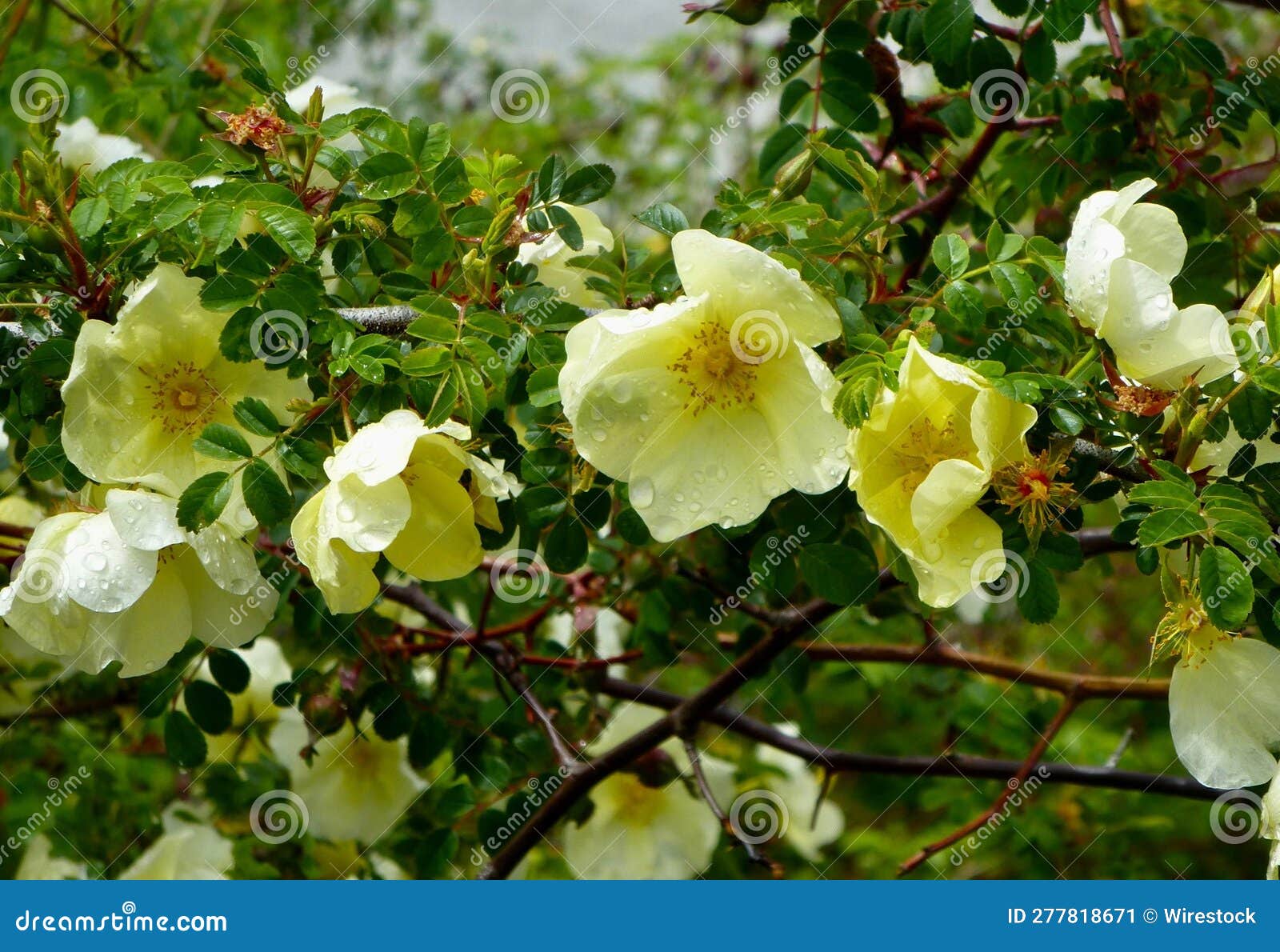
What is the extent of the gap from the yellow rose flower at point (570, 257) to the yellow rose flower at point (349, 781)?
3.29 feet

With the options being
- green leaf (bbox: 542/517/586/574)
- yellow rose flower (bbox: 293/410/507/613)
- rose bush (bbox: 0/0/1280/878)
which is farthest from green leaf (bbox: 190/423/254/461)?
green leaf (bbox: 542/517/586/574)

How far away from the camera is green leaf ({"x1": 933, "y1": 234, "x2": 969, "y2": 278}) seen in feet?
4.34

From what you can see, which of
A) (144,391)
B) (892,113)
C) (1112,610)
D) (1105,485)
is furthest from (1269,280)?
(1112,610)

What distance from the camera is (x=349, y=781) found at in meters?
2.29

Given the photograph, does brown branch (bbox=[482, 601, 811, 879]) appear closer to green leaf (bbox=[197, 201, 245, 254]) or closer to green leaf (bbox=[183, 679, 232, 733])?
green leaf (bbox=[183, 679, 232, 733])

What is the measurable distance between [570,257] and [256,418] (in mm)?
423

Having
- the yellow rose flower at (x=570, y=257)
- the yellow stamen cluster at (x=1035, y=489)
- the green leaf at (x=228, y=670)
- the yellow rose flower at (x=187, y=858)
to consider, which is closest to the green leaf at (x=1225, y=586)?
the yellow stamen cluster at (x=1035, y=489)

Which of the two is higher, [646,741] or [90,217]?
[90,217]

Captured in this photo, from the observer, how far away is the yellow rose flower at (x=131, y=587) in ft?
4.23

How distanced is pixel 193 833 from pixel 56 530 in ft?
3.40

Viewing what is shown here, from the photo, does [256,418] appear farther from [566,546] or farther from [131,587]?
[566,546]

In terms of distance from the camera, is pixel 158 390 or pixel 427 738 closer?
pixel 158 390

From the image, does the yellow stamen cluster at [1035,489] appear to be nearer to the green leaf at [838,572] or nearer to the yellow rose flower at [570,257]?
the green leaf at [838,572]

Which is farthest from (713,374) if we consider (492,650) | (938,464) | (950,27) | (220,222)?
(492,650)
